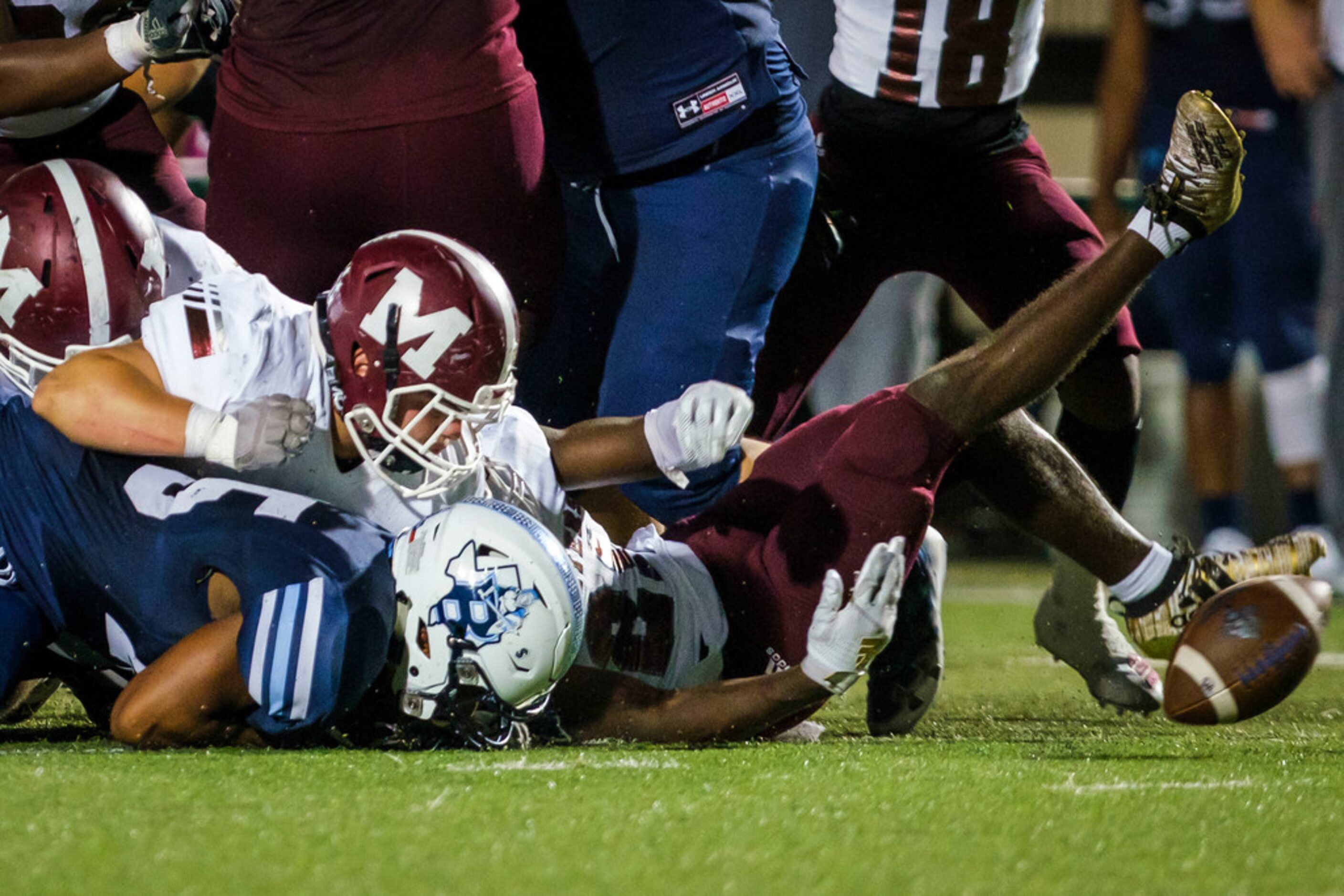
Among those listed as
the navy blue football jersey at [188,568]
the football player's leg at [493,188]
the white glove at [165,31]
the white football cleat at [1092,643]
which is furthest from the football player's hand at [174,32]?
the white football cleat at [1092,643]

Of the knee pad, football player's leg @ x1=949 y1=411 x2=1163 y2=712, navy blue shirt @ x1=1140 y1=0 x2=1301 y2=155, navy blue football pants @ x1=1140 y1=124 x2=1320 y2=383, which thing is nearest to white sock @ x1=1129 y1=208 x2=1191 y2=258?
football player's leg @ x1=949 y1=411 x2=1163 y2=712

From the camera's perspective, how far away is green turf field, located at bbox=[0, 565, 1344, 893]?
1.84 metres

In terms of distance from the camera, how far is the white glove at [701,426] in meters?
2.79

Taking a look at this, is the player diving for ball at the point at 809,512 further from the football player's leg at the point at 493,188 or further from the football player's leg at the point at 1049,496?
the football player's leg at the point at 493,188

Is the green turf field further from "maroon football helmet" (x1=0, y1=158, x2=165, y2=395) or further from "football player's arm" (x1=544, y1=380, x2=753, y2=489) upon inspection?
"maroon football helmet" (x1=0, y1=158, x2=165, y2=395)

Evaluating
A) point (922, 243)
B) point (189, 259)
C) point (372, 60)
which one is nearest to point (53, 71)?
point (189, 259)

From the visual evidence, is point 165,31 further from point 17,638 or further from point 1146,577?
point 1146,577

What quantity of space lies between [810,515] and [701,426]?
9.0 inches

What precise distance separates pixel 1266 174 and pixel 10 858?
4.48 meters

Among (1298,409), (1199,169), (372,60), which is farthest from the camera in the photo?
(1298,409)

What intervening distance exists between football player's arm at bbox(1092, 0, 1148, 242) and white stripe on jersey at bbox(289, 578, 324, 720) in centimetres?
362

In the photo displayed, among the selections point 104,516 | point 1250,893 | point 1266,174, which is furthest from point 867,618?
point 1266,174

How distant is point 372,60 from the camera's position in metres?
3.12

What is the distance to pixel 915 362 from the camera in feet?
18.0
